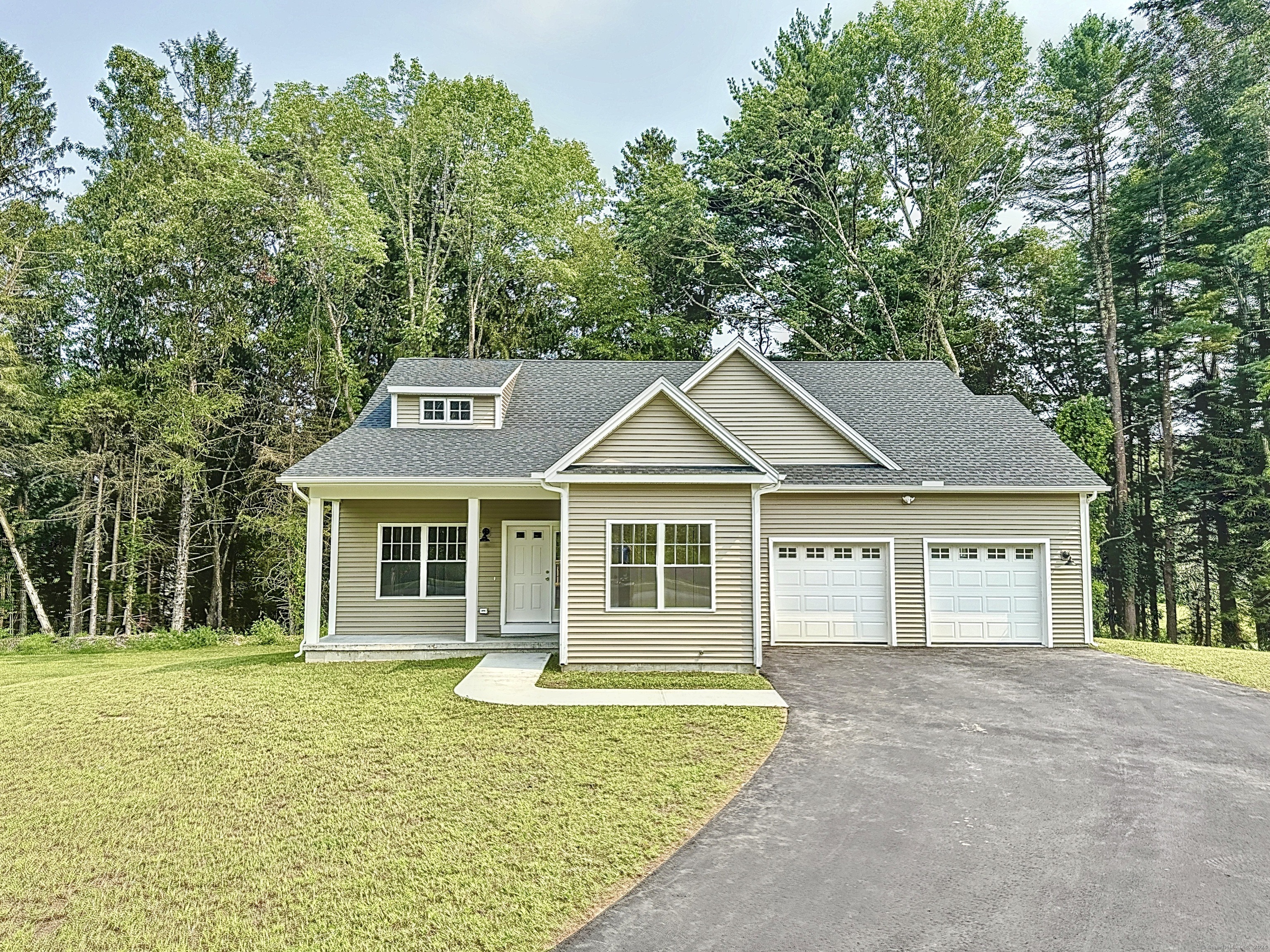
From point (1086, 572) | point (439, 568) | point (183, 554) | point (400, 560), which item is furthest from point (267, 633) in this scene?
point (1086, 572)

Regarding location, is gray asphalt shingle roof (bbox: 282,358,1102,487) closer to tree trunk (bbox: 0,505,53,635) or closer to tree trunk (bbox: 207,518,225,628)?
tree trunk (bbox: 207,518,225,628)

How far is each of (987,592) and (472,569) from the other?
9.23 m

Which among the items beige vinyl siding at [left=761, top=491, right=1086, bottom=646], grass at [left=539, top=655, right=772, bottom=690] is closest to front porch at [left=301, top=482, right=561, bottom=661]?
grass at [left=539, top=655, right=772, bottom=690]

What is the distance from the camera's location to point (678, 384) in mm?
16109

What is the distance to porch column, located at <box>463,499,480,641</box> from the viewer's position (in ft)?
39.6

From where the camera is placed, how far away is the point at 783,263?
27766 millimetres

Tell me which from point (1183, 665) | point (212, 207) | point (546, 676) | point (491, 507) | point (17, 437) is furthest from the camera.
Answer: point (212, 207)

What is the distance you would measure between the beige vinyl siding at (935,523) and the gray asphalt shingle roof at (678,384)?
0.37 m

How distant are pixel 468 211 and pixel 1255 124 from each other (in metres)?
24.5

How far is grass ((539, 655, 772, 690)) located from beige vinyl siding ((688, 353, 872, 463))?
203 inches

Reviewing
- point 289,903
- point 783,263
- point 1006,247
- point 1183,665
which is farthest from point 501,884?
point 1006,247

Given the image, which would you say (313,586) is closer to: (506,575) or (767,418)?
(506,575)

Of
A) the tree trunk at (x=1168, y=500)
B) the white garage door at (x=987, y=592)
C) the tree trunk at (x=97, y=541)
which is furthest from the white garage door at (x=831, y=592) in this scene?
the tree trunk at (x=97, y=541)

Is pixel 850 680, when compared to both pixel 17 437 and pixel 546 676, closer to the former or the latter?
pixel 546 676
